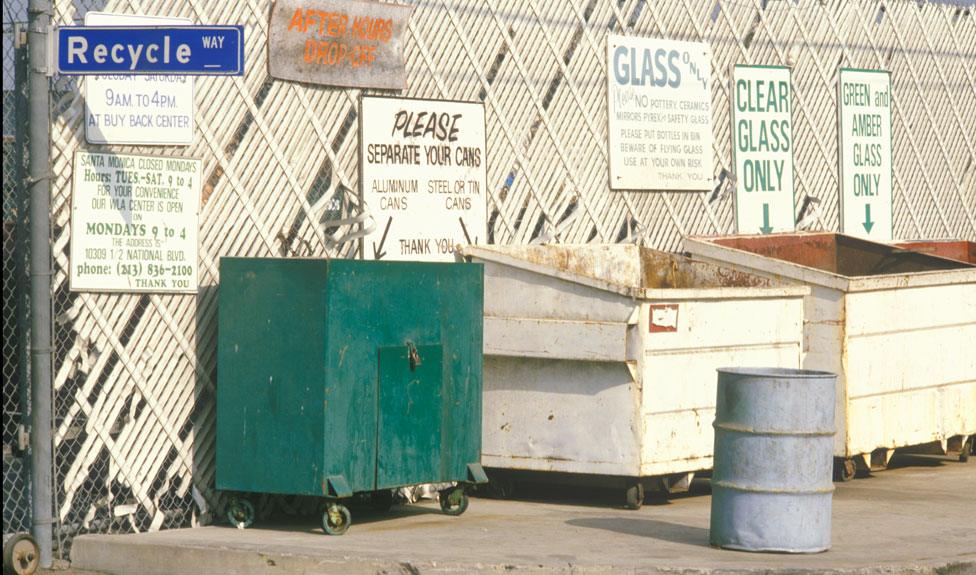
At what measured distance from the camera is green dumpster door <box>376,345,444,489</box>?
8.90 m

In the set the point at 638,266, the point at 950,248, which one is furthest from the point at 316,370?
the point at 950,248

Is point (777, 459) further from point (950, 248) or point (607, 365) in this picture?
point (950, 248)

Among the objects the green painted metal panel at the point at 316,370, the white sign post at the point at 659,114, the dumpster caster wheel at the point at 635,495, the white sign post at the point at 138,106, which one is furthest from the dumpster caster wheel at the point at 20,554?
the white sign post at the point at 659,114

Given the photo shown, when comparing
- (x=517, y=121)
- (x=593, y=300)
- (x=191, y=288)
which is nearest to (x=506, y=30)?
(x=517, y=121)

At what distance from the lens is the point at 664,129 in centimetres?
1230

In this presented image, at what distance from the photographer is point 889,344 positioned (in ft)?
36.4

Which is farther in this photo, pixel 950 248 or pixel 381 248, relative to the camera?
pixel 950 248

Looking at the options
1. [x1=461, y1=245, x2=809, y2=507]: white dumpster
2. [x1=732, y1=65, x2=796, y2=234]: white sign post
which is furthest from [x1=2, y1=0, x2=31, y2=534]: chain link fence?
[x1=732, y1=65, x2=796, y2=234]: white sign post

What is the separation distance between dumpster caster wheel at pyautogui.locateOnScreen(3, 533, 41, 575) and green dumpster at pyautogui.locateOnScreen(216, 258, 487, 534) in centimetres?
Answer: 124

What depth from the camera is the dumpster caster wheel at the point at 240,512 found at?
29.7 ft

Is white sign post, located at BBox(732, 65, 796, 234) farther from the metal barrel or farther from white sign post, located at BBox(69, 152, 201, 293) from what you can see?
white sign post, located at BBox(69, 152, 201, 293)

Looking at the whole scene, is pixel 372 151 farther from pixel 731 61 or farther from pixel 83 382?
pixel 731 61

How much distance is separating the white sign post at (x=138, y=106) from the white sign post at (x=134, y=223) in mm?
119

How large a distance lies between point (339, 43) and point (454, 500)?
2.89m
